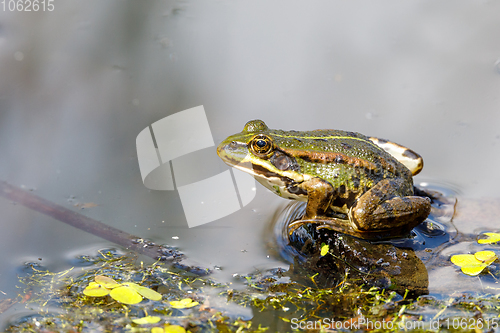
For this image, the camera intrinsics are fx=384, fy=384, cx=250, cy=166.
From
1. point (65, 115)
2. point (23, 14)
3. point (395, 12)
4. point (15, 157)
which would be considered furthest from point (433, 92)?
point (23, 14)

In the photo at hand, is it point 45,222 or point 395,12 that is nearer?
point 45,222

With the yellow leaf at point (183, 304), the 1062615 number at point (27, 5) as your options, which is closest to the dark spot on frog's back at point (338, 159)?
the yellow leaf at point (183, 304)

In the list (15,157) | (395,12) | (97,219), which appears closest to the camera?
(97,219)

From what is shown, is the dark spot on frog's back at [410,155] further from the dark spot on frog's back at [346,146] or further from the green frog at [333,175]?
the dark spot on frog's back at [346,146]

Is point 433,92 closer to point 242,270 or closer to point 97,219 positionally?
point 242,270

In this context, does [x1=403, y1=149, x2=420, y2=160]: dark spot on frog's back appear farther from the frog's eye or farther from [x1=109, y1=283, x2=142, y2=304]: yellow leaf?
[x1=109, y1=283, x2=142, y2=304]: yellow leaf

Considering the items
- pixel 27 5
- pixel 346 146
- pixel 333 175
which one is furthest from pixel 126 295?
pixel 27 5
